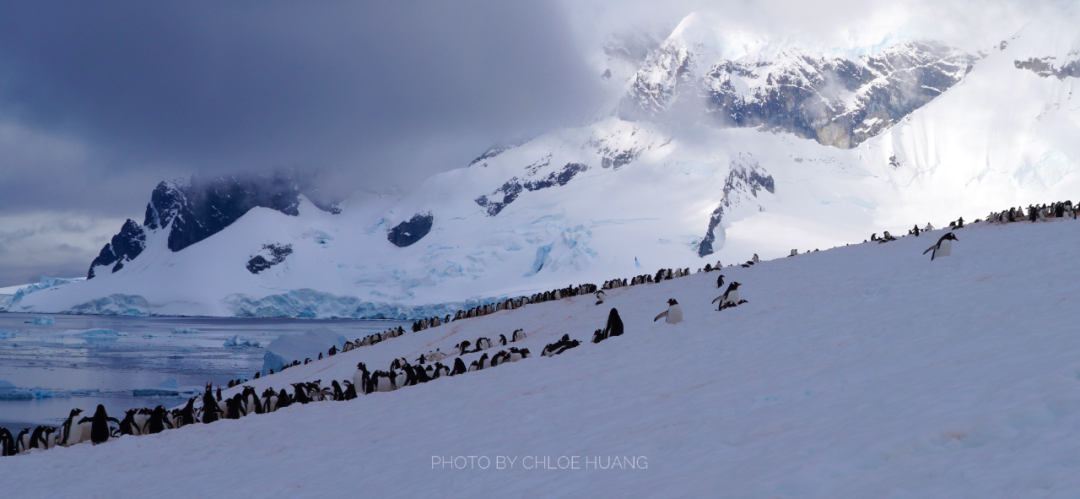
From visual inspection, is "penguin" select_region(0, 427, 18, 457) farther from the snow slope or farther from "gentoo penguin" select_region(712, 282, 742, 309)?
"gentoo penguin" select_region(712, 282, 742, 309)

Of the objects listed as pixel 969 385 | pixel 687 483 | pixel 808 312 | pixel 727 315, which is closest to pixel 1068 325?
pixel 969 385

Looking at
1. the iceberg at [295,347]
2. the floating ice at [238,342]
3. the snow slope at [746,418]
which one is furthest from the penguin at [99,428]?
the floating ice at [238,342]

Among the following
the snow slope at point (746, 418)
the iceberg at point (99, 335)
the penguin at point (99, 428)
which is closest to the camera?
the snow slope at point (746, 418)

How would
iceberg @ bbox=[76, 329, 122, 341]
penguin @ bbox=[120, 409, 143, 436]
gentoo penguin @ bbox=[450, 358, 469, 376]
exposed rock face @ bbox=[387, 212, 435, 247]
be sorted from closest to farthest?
1. penguin @ bbox=[120, 409, 143, 436]
2. gentoo penguin @ bbox=[450, 358, 469, 376]
3. iceberg @ bbox=[76, 329, 122, 341]
4. exposed rock face @ bbox=[387, 212, 435, 247]

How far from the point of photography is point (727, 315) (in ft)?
46.4

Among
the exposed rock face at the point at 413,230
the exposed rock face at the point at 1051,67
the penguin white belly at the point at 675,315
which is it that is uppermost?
the exposed rock face at the point at 1051,67

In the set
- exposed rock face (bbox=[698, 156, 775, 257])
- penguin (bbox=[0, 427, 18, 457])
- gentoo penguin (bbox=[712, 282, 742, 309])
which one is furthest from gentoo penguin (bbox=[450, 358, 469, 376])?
exposed rock face (bbox=[698, 156, 775, 257])

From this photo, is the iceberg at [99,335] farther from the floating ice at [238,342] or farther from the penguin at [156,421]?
the penguin at [156,421]

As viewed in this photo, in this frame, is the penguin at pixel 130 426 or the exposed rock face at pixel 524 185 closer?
the penguin at pixel 130 426

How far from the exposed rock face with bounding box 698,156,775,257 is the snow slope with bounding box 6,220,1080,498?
443 ft

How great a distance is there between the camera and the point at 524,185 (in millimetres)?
197375

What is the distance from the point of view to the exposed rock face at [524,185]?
19162 cm

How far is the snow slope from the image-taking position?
411 centimetres

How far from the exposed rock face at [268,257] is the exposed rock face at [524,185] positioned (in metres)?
54.4
